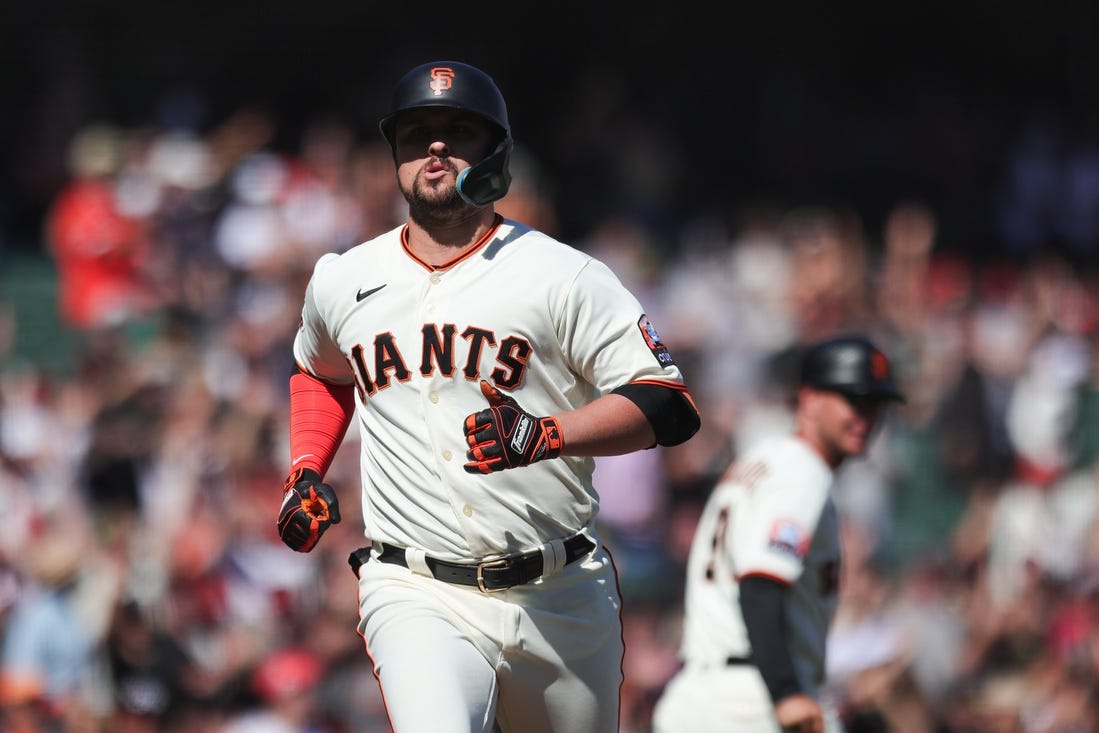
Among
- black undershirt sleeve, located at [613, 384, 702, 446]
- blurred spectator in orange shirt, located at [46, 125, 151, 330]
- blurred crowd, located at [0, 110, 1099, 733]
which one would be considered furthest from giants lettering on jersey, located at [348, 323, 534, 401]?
blurred spectator in orange shirt, located at [46, 125, 151, 330]

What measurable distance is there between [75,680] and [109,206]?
381 centimetres

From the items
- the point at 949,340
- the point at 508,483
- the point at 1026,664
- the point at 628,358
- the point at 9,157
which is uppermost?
the point at 9,157

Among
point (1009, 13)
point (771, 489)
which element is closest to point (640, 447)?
point (771, 489)

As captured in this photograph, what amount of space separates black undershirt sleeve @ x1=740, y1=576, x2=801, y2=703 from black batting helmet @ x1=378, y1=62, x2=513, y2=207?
5.92 ft

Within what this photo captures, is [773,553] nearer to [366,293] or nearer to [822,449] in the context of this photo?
[822,449]

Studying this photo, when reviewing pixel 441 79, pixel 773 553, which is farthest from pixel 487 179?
pixel 773 553

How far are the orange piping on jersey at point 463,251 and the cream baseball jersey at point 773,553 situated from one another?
1.63 m

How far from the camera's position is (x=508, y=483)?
4633 mm

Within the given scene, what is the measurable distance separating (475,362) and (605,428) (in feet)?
1.39

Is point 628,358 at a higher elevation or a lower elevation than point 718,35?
lower

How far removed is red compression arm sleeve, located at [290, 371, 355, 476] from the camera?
194 inches

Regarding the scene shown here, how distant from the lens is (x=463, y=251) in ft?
15.5

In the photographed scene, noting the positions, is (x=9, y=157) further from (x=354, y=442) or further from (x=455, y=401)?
(x=455, y=401)

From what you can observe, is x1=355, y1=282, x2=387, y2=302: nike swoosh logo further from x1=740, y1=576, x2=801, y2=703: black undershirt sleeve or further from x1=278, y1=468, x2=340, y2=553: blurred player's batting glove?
x1=740, y1=576, x2=801, y2=703: black undershirt sleeve
